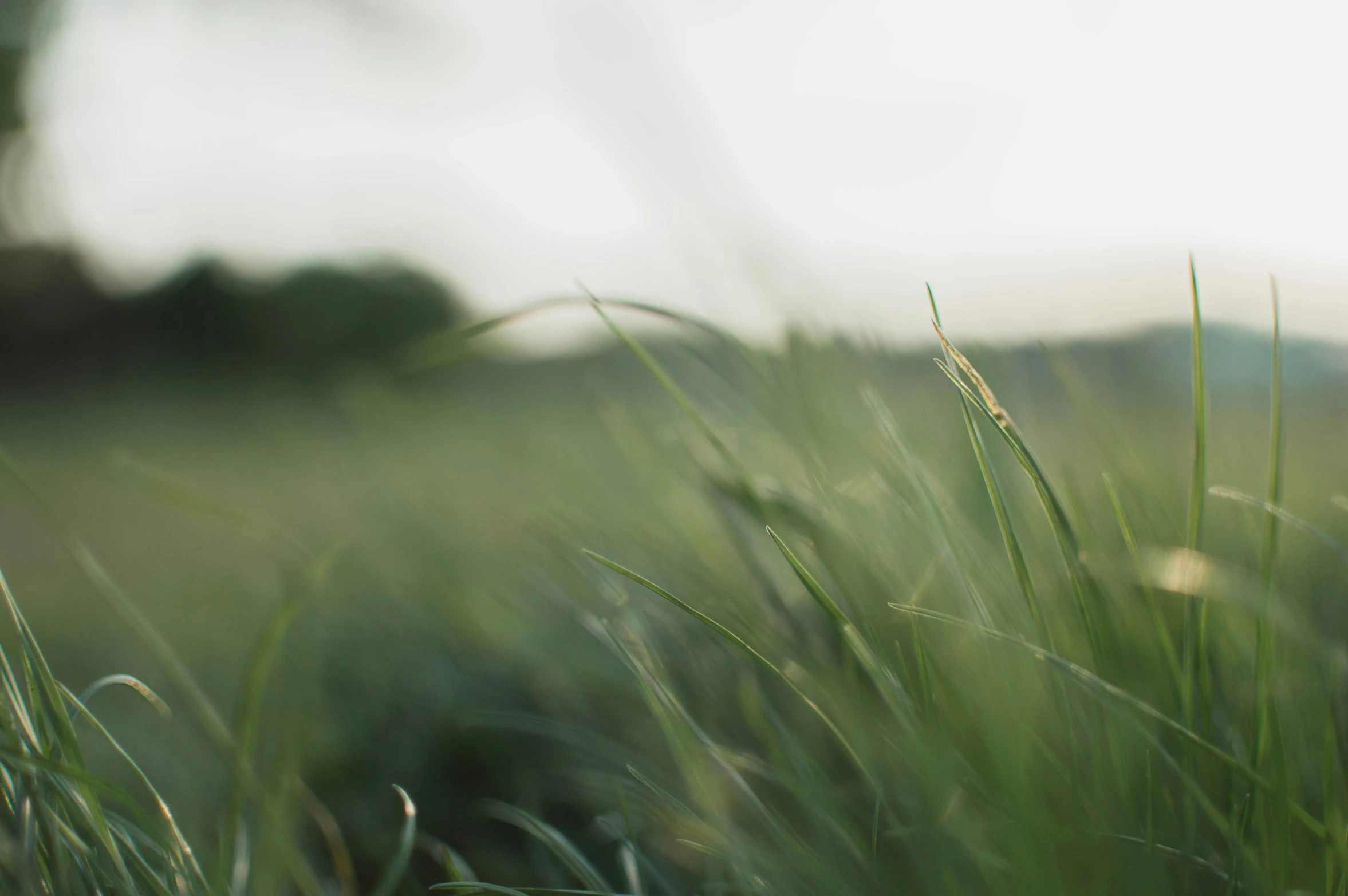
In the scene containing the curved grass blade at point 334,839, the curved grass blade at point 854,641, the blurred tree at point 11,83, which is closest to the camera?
the curved grass blade at point 854,641

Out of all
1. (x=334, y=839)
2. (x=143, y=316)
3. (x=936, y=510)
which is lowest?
(x=334, y=839)

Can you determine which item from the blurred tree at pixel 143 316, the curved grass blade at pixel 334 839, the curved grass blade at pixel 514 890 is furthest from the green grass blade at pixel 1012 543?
the blurred tree at pixel 143 316

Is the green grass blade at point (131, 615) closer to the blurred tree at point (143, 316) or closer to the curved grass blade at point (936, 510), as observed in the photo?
the curved grass blade at point (936, 510)

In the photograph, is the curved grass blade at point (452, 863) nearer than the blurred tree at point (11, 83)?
Yes

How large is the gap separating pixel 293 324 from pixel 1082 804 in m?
6.67

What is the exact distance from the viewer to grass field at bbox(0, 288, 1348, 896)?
0.21 m

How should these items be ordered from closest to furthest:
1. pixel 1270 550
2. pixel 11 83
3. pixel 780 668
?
pixel 1270 550 < pixel 780 668 < pixel 11 83

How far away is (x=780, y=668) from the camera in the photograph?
0.32 m

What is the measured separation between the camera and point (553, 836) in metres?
0.28

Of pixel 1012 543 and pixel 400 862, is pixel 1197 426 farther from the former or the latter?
pixel 400 862

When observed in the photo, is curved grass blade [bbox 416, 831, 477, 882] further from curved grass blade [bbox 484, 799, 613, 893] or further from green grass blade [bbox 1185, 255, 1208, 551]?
green grass blade [bbox 1185, 255, 1208, 551]

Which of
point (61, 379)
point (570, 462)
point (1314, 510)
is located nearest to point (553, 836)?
point (570, 462)

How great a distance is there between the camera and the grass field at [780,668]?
214 mm

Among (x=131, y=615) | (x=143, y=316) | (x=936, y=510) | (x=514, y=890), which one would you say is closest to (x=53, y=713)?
(x=131, y=615)
